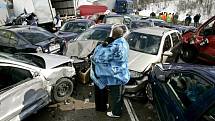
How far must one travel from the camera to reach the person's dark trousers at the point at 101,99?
5.93 m

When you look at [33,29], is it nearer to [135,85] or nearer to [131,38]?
[131,38]

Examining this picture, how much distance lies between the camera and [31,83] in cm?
540

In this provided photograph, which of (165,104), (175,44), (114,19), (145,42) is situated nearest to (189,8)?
(114,19)

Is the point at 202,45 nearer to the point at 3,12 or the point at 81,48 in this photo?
the point at 81,48

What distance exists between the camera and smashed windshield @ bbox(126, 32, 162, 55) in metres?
7.72

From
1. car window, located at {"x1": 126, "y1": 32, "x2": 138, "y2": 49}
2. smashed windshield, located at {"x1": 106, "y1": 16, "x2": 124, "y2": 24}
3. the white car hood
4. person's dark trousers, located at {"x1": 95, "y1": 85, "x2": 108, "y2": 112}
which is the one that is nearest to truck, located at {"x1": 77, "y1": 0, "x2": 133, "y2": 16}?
smashed windshield, located at {"x1": 106, "y1": 16, "x2": 124, "y2": 24}

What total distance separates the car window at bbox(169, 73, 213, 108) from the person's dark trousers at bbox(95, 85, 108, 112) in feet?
5.61

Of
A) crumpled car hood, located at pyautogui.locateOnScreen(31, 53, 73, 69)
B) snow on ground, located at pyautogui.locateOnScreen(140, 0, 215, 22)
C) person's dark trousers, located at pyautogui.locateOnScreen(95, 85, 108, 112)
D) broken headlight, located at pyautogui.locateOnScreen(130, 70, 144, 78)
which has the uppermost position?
snow on ground, located at pyautogui.locateOnScreen(140, 0, 215, 22)

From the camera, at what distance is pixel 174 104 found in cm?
400

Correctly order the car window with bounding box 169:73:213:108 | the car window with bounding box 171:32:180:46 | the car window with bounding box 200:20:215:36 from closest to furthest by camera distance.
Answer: the car window with bounding box 169:73:213:108
the car window with bounding box 171:32:180:46
the car window with bounding box 200:20:215:36

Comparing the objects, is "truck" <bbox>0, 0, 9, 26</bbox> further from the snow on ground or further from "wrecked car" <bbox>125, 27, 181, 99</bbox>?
the snow on ground

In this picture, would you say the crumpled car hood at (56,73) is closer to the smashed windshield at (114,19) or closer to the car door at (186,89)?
the car door at (186,89)

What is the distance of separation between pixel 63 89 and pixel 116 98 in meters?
1.42

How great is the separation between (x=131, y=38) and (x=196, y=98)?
498 cm
